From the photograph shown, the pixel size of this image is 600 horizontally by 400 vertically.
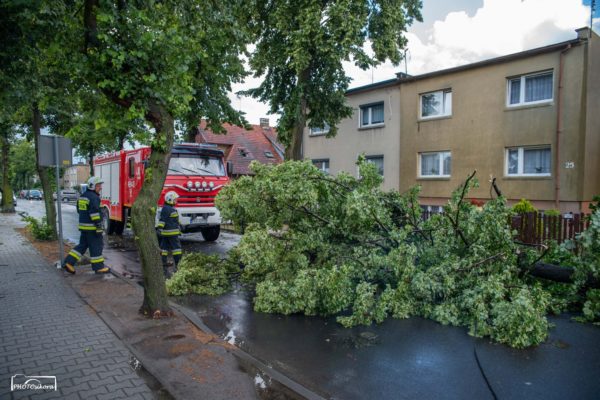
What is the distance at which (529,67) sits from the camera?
605 inches

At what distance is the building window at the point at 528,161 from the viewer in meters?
15.3

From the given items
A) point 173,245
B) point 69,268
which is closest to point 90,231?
point 69,268

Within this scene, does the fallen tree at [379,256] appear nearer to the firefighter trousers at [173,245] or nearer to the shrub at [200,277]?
the shrub at [200,277]

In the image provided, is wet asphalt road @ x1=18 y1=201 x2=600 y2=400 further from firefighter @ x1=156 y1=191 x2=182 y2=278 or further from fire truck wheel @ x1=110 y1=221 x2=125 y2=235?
fire truck wheel @ x1=110 y1=221 x2=125 y2=235

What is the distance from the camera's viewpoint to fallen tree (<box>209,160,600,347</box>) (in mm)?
5445

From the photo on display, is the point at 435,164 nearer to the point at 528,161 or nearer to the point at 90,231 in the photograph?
the point at 528,161

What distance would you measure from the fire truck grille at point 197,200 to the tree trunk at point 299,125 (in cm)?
433

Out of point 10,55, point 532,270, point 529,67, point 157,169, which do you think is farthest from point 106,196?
point 529,67

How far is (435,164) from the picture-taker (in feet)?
61.6

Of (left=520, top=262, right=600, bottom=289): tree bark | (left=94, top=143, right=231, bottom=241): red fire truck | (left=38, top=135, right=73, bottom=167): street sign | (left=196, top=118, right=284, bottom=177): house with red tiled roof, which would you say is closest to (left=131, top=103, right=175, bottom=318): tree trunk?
(left=38, top=135, right=73, bottom=167): street sign

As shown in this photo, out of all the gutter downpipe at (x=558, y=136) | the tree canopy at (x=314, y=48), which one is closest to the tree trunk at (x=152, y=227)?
the tree canopy at (x=314, y=48)

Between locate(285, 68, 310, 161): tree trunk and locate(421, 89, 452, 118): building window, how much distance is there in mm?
6287

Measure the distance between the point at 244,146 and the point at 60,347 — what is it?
32578 mm

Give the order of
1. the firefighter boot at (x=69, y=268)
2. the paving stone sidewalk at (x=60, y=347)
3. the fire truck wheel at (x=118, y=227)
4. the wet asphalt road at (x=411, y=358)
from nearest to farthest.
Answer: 1. the paving stone sidewalk at (x=60, y=347)
2. the wet asphalt road at (x=411, y=358)
3. the firefighter boot at (x=69, y=268)
4. the fire truck wheel at (x=118, y=227)
